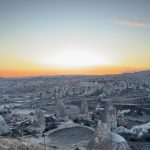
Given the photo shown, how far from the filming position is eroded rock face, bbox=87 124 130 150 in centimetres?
2516

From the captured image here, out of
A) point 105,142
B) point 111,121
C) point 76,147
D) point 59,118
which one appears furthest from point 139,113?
point 105,142

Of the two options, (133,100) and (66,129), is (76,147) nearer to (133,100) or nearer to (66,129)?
(66,129)

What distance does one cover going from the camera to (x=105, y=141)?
25328 mm

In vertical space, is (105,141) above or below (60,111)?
above

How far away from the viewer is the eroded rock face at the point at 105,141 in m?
25.2

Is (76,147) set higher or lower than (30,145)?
lower

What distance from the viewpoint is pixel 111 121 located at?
43.7 metres

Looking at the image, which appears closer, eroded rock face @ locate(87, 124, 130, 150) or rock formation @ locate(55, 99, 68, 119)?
eroded rock face @ locate(87, 124, 130, 150)

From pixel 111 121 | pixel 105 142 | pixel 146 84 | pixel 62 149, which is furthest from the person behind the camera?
pixel 146 84

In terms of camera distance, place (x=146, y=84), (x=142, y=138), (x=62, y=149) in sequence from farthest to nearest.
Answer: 1. (x=146, y=84)
2. (x=142, y=138)
3. (x=62, y=149)

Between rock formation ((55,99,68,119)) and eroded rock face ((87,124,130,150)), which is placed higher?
eroded rock face ((87,124,130,150))

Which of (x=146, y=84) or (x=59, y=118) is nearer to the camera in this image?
(x=59, y=118)

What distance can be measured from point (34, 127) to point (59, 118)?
8.04 meters

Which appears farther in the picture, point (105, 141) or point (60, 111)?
point (60, 111)
